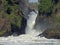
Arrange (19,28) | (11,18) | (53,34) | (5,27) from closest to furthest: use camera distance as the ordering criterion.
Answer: (53,34)
(5,27)
(11,18)
(19,28)

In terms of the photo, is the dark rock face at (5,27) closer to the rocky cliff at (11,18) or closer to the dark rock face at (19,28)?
the rocky cliff at (11,18)

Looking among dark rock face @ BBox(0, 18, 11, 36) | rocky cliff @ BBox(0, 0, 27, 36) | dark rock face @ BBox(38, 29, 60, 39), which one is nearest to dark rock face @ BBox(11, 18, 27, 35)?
rocky cliff @ BBox(0, 0, 27, 36)

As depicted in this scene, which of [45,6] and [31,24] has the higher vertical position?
[45,6]

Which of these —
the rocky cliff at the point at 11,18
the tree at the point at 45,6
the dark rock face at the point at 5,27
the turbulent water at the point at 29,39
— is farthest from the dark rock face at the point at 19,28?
the tree at the point at 45,6

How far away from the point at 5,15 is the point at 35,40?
7.60 m

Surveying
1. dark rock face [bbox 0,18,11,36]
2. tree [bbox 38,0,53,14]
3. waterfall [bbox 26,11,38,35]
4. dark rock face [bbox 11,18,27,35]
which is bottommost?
waterfall [bbox 26,11,38,35]

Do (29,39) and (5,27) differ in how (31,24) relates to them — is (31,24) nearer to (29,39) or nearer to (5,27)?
(5,27)

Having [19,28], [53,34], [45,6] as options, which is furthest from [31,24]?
[53,34]

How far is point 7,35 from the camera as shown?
42594 millimetres

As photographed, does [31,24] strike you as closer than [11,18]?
No

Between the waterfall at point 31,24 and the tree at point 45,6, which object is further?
the waterfall at point 31,24

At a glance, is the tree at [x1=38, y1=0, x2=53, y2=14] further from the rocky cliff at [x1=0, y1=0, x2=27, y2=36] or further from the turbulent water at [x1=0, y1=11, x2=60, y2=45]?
the turbulent water at [x1=0, y1=11, x2=60, y2=45]

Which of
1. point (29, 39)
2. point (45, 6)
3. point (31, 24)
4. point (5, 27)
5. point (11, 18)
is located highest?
point (45, 6)

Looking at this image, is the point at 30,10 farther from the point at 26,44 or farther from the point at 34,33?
the point at 26,44
